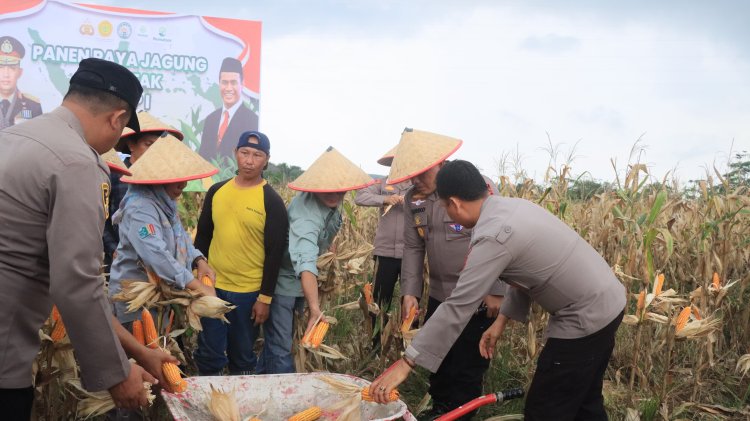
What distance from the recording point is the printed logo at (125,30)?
6.56 metres

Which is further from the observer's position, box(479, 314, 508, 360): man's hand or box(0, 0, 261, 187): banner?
box(0, 0, 261, 187): banner

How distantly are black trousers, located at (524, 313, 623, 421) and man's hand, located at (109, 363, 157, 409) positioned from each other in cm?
172

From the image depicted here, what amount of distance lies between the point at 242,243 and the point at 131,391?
176 cm

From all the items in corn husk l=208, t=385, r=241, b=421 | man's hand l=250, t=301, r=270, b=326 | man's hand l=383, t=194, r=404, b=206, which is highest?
man's hand l=383, t=194, r=404, b=206

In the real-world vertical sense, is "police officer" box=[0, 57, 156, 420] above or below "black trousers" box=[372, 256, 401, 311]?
above

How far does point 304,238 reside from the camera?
12.1 ft

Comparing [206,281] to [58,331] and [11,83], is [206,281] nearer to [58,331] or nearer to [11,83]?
[58,331]

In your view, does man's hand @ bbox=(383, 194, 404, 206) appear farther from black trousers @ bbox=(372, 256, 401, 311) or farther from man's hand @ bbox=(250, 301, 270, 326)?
man's hand @ bbox=(250, 301, 270, 326)

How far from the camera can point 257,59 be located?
6.93 m

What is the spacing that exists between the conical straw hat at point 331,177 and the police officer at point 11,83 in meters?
4.03

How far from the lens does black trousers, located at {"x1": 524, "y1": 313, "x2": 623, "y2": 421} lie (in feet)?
9.23

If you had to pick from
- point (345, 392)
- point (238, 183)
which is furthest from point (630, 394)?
point (238, 183)

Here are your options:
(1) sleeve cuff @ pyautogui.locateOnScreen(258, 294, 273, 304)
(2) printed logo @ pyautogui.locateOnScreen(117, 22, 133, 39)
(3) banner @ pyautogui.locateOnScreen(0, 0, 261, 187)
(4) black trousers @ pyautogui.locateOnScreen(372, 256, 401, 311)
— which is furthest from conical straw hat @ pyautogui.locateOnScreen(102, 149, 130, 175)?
(2) printed logo @ pyautogui.locateOnScreen(117, 22, 133, 39)

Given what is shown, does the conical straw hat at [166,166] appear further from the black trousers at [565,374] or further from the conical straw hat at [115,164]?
the black trousers at [565,374]
